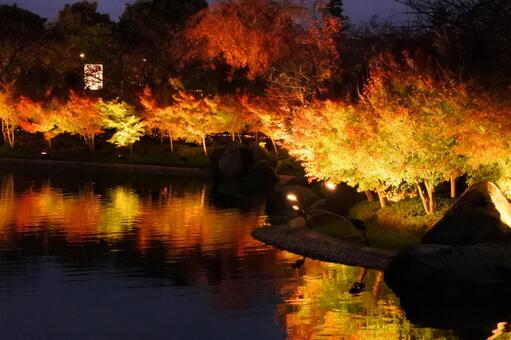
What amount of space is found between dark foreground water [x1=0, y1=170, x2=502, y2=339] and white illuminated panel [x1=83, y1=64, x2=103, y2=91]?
49289mm

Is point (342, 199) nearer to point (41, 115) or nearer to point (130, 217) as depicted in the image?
point (130, 217)

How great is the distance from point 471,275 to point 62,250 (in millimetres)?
13164

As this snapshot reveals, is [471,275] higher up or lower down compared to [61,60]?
lower down

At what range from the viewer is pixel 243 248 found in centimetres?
2819

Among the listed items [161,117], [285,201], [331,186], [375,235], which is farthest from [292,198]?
[161,117]

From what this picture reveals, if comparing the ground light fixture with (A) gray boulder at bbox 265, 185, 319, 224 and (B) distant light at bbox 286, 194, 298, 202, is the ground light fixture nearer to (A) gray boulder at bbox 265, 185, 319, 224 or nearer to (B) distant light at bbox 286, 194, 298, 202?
(B) distant light at bbox 286, 194, 298, 202

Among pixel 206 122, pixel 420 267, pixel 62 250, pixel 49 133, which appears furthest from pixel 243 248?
pixel 49 133

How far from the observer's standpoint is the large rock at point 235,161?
5922 centimetres

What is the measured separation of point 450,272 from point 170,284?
6937 mm

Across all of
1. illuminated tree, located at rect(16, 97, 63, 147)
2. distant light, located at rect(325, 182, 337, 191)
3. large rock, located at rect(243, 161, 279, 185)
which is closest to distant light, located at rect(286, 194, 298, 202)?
distant light, located at rect(325, 182, 337, 191)

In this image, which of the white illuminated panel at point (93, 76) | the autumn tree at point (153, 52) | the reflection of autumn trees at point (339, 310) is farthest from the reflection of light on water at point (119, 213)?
the white illuminated panel at point (93, 76)

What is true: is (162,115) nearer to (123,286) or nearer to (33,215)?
(33,215)

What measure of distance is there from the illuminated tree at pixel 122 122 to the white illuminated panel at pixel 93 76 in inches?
523

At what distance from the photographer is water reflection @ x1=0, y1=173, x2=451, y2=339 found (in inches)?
698
